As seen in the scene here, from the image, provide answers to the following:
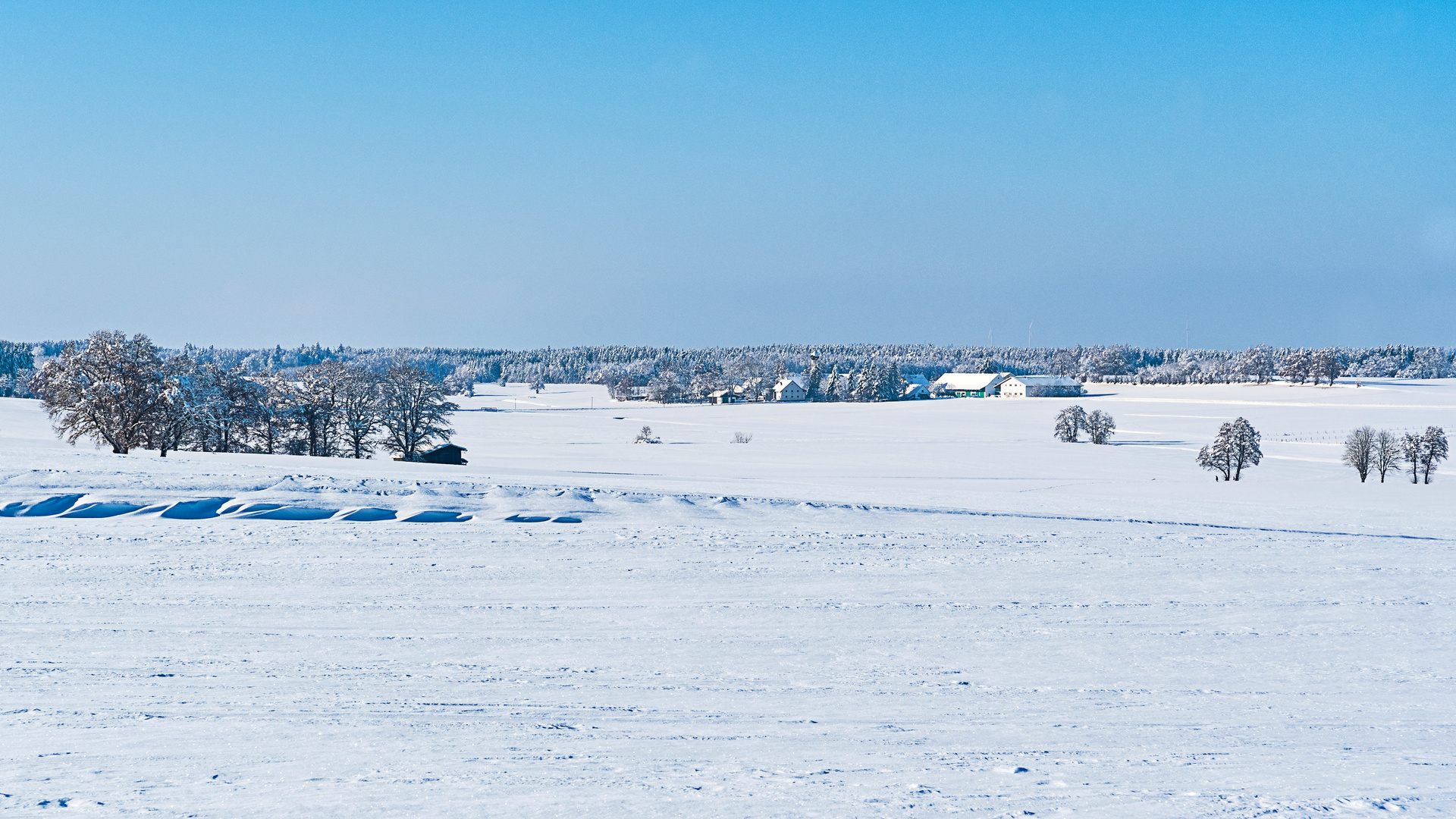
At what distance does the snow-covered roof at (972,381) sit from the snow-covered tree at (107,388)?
457 ft

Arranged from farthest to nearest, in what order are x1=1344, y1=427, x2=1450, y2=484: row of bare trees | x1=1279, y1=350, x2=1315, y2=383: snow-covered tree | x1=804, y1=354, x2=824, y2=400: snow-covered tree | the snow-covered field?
1. x1=804, y1=354, x2=824, y2=400: snow-covered tree
2. x1=1279, y1=350, x2=1315, y2=383: snow-covered tree
3. x1=1344, y1=427, x2=1450, y2=484: row of bare trees
4. the snow-covered field

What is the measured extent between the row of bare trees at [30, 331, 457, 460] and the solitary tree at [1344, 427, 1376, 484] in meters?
46.5

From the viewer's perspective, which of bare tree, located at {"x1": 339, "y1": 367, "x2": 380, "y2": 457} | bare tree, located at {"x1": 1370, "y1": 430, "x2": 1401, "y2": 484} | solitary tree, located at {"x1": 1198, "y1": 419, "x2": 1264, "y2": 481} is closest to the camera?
bare tree, located at {"x1": 339, "y1": 367, "x2": 380, "y2": 457}

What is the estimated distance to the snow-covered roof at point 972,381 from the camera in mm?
163875

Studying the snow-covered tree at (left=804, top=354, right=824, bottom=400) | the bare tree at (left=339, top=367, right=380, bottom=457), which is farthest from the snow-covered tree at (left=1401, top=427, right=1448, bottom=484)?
the snow-covered tree at (left=804, top=354, right=824, bottom=400)

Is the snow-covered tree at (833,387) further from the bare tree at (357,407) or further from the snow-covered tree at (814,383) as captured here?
the bare tree at (357,407)

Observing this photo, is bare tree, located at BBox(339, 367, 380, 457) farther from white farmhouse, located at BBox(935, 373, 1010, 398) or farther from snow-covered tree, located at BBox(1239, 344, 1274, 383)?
snow-covered tree, located at BBox(1239, 344, 1274, 383)

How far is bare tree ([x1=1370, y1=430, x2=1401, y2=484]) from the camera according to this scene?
2069 inches

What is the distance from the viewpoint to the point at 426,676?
9.59 m

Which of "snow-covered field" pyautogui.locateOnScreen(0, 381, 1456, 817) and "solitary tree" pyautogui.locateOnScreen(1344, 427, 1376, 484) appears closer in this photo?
"snow-covered field" pyautogui.locateOnScreen(0, 381, 1456, 817)

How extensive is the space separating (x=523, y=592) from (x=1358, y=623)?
1086cm

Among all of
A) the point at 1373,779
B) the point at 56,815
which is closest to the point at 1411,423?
the point at 1373,779

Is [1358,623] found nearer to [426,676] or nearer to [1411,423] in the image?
[426,676]

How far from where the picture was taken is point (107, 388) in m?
35.4
